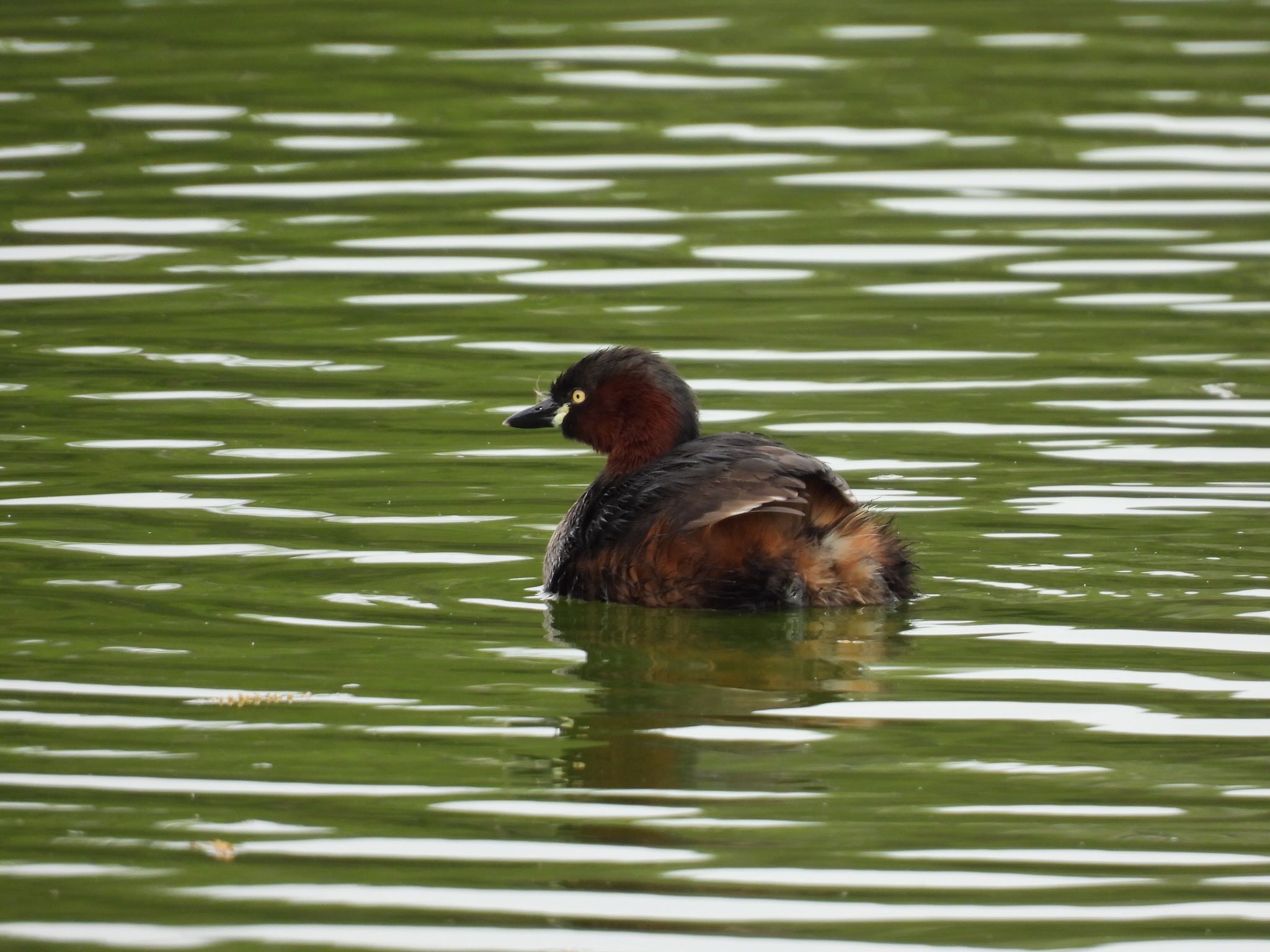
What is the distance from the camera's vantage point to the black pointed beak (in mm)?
8164

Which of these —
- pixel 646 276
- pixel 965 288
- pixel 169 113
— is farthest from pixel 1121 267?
pixel 169 113

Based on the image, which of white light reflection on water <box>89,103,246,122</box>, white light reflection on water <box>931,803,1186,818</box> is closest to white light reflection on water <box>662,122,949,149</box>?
white light reflection on water <box>89,103,246,122</box>

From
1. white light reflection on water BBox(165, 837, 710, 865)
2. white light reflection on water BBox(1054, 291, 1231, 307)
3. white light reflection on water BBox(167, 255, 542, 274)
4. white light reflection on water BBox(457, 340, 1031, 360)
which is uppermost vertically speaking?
white light reflection on water BBox(167, 255, 542, 274)

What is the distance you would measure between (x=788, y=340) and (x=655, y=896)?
601 cm

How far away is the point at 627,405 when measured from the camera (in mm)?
7922

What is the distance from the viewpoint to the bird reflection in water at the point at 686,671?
5703 mm

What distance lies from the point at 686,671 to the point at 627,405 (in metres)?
1.55

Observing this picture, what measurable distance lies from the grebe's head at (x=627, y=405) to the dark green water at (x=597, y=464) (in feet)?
1.46

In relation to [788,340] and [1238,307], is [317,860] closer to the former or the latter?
[788,340]

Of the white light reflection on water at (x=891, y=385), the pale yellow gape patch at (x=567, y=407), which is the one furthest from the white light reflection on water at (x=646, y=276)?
the pale yellow gape patch at (x=567, y=407)

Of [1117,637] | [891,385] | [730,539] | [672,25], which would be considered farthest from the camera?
[672,25]

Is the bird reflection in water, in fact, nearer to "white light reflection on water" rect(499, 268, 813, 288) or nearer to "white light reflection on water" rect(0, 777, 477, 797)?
"white light reflection on water" rect(0, 777, 477, 797)

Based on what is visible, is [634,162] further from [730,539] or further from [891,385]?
[730,539]

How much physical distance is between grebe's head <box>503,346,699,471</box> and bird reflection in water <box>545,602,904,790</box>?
0.70 metres
